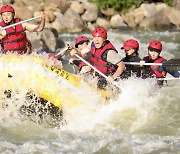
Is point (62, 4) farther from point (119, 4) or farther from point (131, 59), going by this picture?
point (131, 59)

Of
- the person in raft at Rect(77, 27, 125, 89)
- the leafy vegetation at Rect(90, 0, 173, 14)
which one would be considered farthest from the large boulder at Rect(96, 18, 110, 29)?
the person in raft at Rect(77, 27, 125, 89)

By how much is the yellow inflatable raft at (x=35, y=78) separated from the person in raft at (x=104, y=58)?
2.40 ft

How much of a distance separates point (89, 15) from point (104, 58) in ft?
37.1

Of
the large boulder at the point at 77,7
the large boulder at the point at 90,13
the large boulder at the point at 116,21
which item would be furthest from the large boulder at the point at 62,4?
the large boulder at the point at 116,21

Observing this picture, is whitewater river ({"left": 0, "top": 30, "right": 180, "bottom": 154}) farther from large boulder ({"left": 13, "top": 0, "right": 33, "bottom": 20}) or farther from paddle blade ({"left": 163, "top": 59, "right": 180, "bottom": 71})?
large boulder ({"left": 13, "top": 0, "right": 33, "bottom": 20})

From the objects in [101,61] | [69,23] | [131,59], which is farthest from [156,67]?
[69,23]

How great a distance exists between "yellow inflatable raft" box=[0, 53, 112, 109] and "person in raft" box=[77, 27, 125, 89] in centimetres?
73

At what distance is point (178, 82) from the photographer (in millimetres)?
10484

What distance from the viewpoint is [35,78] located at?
6.97 m

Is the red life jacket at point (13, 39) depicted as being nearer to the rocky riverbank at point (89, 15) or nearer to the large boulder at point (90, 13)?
the rocky riverbank at point (89, 15)

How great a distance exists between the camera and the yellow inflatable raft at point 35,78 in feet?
22.8

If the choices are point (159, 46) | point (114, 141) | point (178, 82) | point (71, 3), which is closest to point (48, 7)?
point (71, 3)

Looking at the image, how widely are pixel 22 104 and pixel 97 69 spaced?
1.39 metres

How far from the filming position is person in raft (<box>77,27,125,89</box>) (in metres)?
7.35
